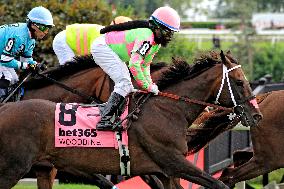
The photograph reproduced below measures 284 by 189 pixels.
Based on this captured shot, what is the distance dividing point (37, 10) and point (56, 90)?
0.81m

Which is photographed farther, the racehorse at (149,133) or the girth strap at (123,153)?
the girth strap at (123,153)

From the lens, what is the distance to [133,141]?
734 centimetres

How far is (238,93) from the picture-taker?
7.35m

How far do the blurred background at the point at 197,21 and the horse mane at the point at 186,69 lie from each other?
1650 mm

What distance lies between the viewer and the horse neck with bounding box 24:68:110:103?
8.74 meters

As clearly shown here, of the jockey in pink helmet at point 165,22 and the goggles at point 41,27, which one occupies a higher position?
the jockey in pink helmet at point 165,22

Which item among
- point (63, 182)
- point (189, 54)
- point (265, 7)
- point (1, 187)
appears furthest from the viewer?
point (265, 7)

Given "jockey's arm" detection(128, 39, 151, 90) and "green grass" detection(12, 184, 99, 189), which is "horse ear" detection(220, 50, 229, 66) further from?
"green grass" detection(12, 184, 99, 189)

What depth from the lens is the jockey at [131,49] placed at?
7.33m

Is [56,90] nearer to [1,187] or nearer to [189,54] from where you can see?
[1,187]

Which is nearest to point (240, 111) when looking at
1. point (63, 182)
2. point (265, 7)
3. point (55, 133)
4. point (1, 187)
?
point (55, 133)

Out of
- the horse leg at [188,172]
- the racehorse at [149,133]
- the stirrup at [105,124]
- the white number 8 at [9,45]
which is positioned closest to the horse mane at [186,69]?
the racehorse at [149,133]

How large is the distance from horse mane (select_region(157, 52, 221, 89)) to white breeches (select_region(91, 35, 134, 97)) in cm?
30

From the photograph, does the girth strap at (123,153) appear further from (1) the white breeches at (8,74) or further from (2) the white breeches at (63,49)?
(2) the white breeches at (63,49)
